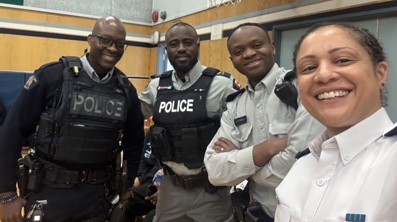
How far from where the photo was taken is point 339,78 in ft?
2.88

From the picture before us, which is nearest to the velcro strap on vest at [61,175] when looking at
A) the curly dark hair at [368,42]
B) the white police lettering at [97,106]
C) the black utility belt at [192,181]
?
the white police lettering at [97,106]

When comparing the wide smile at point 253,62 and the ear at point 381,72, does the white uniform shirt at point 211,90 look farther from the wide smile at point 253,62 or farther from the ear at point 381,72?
the ear at point 381,72

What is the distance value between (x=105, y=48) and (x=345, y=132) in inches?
64.8

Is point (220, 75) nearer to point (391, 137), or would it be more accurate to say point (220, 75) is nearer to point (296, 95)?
point (296, 95)

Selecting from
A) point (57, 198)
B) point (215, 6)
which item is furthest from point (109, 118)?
point (215, 6)

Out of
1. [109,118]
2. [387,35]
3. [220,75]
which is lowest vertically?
[109,118]

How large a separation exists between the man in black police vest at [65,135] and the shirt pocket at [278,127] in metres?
1.00

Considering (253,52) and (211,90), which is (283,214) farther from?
(211,90)

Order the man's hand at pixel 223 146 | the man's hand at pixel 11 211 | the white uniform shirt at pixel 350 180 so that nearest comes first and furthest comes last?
Result: the white uniform shirt at pixel 350 180 → the man's hand at pixel 223 146 → the man's hand at pixel 11 211

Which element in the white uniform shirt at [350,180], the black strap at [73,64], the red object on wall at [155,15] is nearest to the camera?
the white uniform shirt at [350,180]

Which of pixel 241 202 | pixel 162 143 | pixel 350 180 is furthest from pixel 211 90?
pixel 350 180

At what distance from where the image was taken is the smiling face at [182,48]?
2256 mm

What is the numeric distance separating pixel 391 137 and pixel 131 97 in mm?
1760

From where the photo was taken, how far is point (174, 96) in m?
2.24
